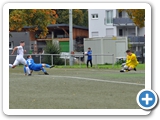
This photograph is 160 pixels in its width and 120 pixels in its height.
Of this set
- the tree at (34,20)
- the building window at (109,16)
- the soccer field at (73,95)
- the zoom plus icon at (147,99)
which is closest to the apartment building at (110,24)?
the building window at (109,16)

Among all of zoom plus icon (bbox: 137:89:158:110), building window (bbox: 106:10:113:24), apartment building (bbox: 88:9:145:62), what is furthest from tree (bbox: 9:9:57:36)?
apartment building (bbox: 88:9:145:62)

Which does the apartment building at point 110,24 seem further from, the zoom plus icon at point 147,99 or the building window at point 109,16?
the zoom plus icon at point 147,99

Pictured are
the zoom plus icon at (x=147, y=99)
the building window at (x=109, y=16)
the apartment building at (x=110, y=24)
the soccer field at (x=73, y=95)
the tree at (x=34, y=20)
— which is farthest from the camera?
the apartment building at (x=110, y=24)

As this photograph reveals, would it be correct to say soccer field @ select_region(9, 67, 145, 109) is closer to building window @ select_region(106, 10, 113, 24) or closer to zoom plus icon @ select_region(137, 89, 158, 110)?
zoom plus icon @ select_region(137, 89, 158, 110)

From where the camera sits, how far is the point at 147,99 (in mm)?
7363

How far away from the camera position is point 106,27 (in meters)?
64.6

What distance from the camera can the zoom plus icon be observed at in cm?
722

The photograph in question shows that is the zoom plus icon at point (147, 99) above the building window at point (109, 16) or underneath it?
underneath

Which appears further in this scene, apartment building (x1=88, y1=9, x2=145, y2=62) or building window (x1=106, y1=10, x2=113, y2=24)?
apartment building (x1=88, y1=9, x2=145, y2=62)

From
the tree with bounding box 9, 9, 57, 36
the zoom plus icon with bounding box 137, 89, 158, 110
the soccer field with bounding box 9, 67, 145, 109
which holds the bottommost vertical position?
the soccer field with bounding box 9, 67, 145, 109

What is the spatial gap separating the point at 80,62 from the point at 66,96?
20.8 metres

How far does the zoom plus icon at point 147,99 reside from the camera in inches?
284

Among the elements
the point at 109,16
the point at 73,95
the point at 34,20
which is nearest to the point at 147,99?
the point at 73,95
